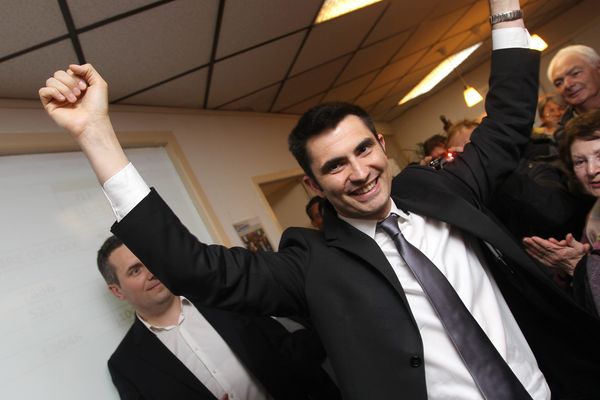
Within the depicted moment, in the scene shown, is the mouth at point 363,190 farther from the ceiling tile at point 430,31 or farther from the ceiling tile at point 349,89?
the ceiling tile at point 349,89

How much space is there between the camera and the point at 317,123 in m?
1.12

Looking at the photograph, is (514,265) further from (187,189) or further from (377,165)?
(187,189)

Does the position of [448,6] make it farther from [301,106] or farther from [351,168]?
[351,168]

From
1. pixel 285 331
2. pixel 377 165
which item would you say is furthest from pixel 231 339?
pixel 377 165

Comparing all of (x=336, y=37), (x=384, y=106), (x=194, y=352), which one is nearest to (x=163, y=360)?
(x=194, y=352)

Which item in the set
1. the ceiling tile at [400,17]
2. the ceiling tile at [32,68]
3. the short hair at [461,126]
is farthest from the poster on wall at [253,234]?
the ceiling tile at [400,17]

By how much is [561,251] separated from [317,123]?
1.03 m

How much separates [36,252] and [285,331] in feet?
3.71

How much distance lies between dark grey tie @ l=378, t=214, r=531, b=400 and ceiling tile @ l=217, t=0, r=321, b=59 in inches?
64.5

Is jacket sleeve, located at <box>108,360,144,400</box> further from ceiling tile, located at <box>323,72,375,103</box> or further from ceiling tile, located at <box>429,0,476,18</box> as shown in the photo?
ceiling tile, located at <box>429,0,476,18</box>

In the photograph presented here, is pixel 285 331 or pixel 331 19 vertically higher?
pixel 331 19

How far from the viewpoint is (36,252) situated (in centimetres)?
154

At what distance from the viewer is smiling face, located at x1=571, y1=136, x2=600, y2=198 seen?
1437 mm

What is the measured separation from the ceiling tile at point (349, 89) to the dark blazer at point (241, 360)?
2.93 meters
